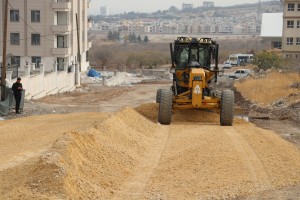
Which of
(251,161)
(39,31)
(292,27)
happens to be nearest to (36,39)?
(39,31)

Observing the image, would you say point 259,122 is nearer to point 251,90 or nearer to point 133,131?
point 133,131

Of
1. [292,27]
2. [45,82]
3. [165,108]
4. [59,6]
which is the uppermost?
[59,6]

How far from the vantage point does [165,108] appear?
21297 mm

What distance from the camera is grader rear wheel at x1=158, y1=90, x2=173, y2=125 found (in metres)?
21.3

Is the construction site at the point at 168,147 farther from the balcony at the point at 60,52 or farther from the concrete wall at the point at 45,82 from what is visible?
the balcony at the point at 60,52

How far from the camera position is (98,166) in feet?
42.3

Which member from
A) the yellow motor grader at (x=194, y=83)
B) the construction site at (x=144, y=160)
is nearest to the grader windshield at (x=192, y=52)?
the yellow motor grader at (x=194, y=83)

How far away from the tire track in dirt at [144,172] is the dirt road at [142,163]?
1cm

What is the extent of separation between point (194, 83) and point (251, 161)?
7032 millimetres

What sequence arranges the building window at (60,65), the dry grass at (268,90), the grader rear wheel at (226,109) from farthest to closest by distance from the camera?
the building window at (60,65) → the dry grass at (268,90) → the grader rear wheel at (226,109)

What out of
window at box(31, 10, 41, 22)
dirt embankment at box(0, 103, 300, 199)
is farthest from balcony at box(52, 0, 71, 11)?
dirt embankment at box(0, 103, 300, 199)

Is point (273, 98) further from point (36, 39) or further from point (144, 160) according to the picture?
point (36, 39)

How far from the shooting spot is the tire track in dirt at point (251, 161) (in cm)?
1293

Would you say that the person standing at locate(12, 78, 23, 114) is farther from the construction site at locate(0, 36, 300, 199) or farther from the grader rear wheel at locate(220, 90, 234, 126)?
the grader rear wheel at locate(220, 90, 234, 126)
